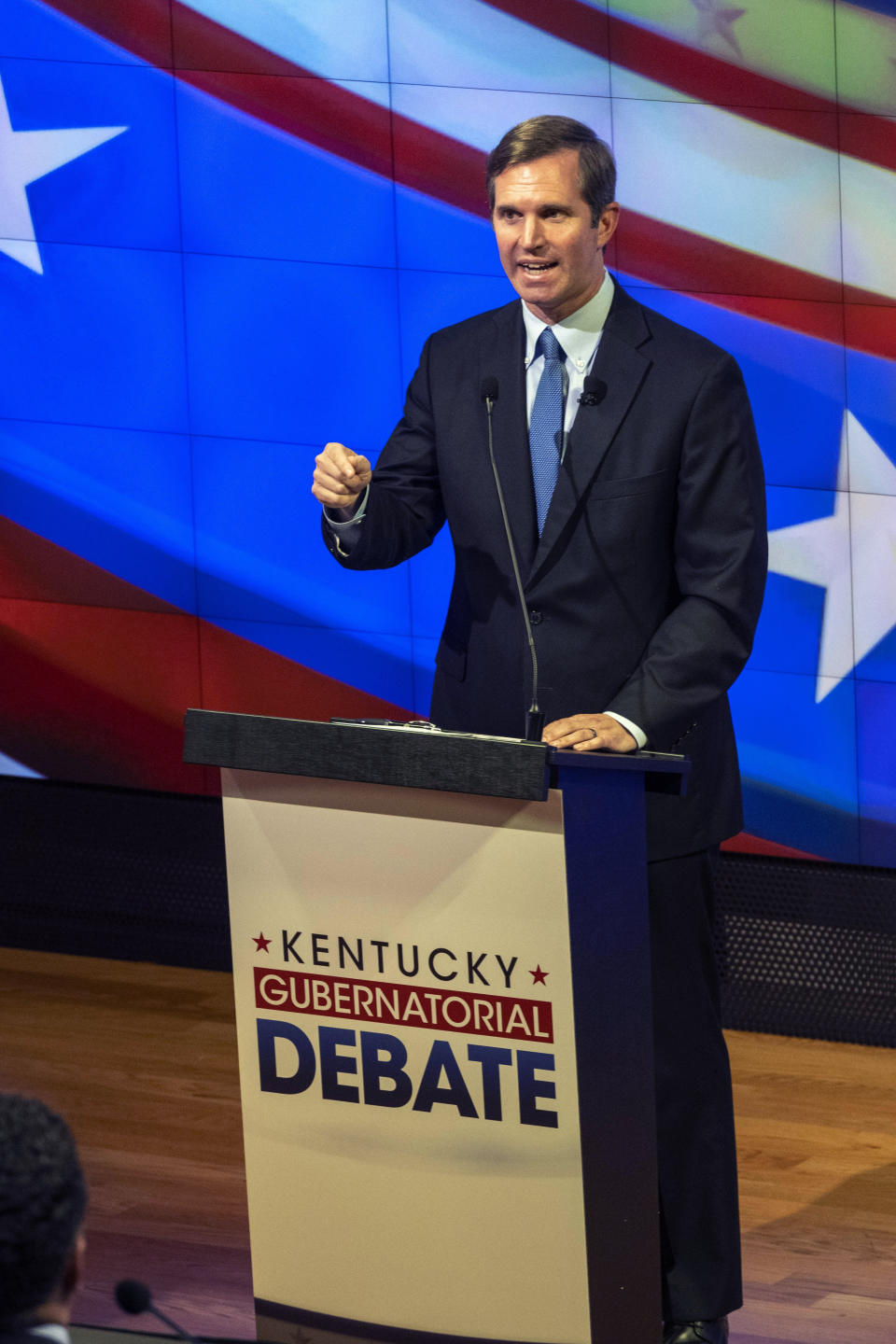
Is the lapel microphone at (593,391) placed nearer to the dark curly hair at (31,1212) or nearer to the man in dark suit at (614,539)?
the man in dark suit at (614,539)

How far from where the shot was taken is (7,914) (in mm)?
4570

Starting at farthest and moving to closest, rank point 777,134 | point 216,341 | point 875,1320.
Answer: point 216,341 → point 777,134 → point 875,1320

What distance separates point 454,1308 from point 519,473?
997 mm

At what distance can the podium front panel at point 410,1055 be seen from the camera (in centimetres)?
201

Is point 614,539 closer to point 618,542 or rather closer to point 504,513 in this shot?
point 618,542

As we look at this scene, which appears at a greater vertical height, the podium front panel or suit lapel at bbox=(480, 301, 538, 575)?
suit lapel at bbox=(480, 301, 538, 575)

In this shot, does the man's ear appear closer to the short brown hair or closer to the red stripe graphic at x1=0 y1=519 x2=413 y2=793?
the short brown hair

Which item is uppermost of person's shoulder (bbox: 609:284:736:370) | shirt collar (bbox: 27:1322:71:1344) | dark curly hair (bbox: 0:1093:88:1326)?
person's shoulder (bbox: 609:284:736:370)

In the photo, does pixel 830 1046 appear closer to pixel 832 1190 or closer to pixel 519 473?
pixel 832 1190

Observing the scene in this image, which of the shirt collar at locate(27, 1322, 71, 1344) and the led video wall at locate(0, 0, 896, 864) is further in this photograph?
the led video wall at locate(0, 0, 896, 864)

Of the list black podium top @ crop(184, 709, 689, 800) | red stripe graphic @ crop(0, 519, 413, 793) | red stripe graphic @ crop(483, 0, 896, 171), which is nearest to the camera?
black podium top @ crop(184, 709, 689, 800)

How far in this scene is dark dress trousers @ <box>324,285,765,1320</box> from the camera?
2.33m

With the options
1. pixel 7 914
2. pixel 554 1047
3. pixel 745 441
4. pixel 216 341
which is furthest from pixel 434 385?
pixel 7 914

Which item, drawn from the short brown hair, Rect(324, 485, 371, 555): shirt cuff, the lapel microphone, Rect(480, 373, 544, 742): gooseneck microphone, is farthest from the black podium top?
the short brown hair
